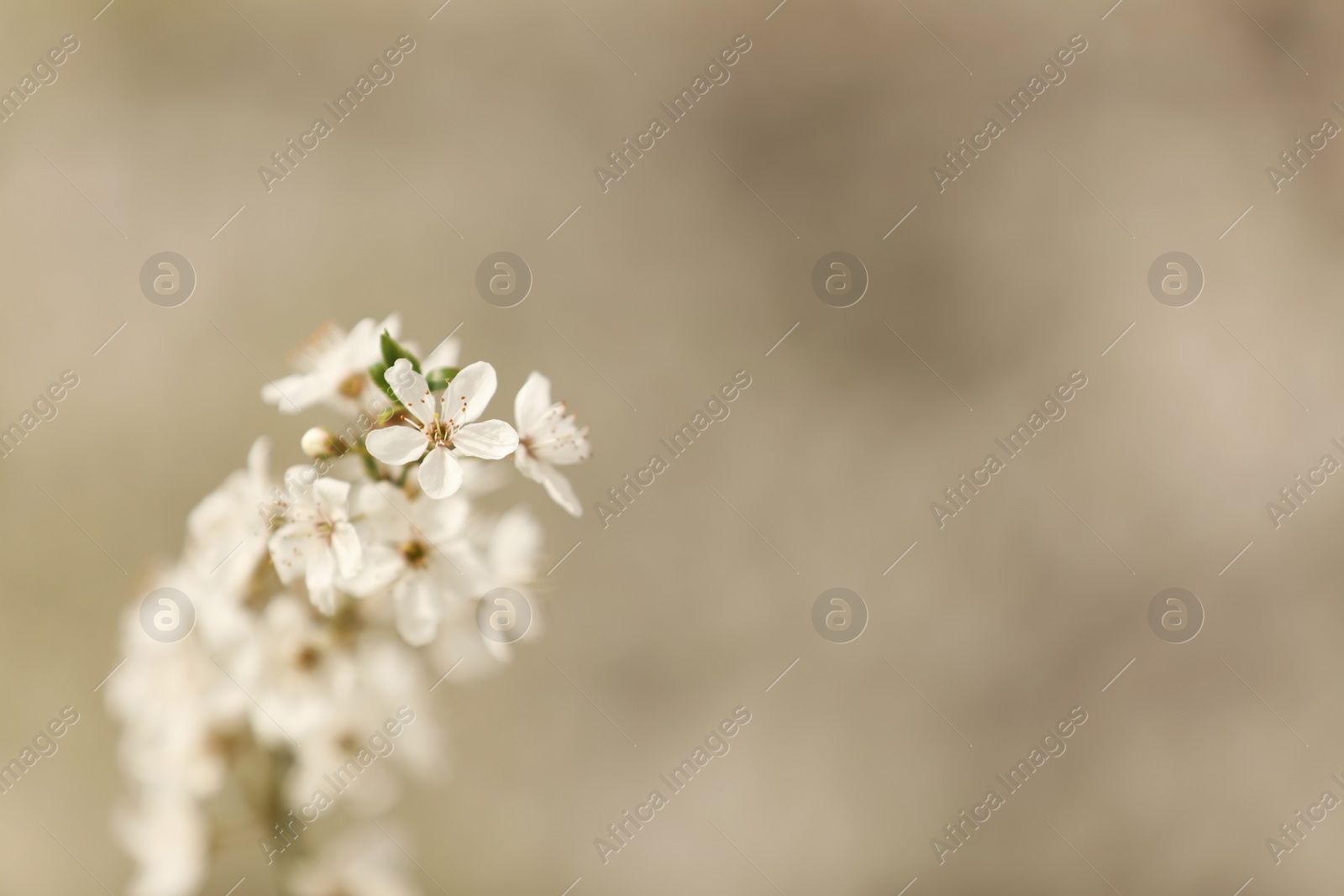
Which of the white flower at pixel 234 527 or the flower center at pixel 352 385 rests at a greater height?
the flower center at pixel 352 385

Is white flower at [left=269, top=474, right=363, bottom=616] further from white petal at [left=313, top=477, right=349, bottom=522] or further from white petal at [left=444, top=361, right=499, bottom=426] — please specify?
white petal at [left=444, top=361, right=499, bottom=426]

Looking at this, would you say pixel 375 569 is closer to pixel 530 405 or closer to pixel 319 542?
pixel 319 542

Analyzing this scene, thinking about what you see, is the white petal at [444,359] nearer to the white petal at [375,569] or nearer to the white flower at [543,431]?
the white flower at [543,431]

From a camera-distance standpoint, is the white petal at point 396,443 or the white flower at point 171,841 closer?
the white petal at point 396,443

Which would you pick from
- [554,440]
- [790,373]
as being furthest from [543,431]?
[790,373]

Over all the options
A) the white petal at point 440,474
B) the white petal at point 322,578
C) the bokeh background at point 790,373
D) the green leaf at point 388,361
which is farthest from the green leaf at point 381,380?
the bokeh background at point 790,373

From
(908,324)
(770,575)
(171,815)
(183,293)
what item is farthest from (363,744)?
(908,324)

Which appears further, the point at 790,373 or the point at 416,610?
the point at 790,373
